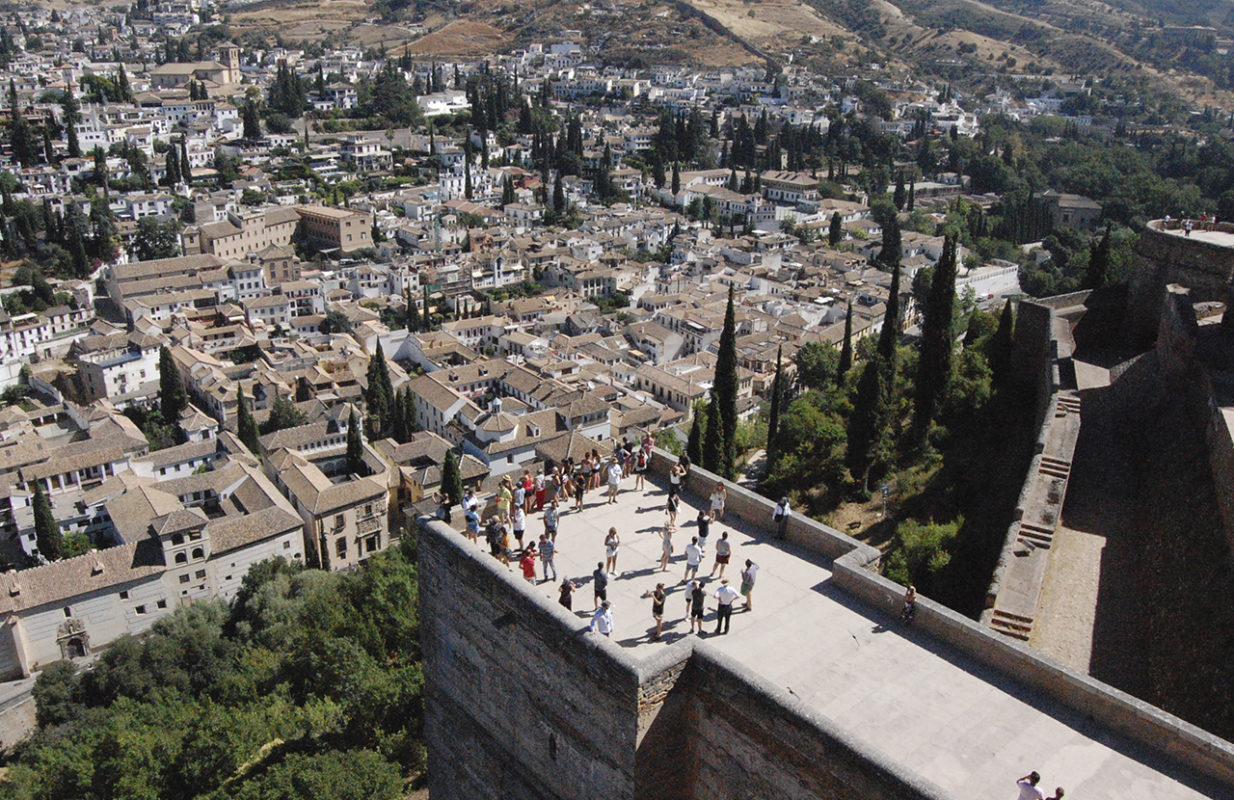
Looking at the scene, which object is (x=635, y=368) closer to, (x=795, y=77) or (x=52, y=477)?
(x=52, y=477)

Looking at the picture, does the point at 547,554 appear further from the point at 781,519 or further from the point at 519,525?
the point at 781,519

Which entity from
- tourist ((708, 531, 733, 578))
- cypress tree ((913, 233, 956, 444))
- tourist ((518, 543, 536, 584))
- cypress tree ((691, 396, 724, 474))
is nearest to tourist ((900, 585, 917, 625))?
tourist ((708, 531, 733, 578))

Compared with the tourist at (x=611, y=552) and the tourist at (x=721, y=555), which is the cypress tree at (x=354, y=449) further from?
the tourist at (x=721, y=555)

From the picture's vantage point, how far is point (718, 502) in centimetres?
Result: 905

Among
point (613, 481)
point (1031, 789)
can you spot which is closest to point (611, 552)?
point (613, 481)

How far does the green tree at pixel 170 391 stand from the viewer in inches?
1746

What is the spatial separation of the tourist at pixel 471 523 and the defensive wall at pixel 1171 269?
1706cm

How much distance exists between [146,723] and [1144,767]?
26801mm

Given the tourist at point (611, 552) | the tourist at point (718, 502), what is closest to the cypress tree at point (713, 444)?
Answer: the tourist at point (718, 502)

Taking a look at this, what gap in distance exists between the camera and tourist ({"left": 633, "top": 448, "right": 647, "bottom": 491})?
9.94m

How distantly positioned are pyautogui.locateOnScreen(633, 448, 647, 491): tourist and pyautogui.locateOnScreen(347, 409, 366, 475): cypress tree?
30.2 meters

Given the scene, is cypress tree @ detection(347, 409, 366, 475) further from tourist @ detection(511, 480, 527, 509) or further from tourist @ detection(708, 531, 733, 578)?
tourist @ detection(708, 531, 733, 578)

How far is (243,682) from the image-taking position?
26531 mm

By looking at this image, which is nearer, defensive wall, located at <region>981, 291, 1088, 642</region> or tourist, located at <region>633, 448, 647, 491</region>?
tourist, located at <region>633, 448, 647, 491</region>
